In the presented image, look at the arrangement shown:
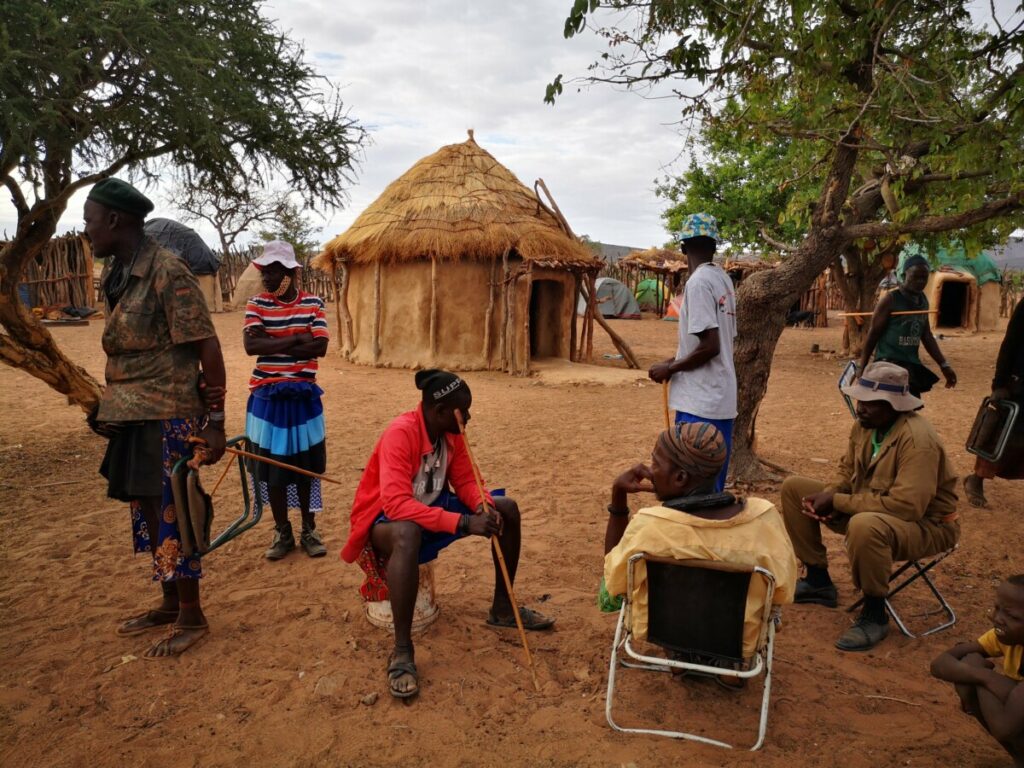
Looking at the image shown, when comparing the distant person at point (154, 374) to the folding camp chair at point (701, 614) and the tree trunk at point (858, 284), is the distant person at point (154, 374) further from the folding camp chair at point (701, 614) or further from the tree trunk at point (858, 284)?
the tree trunk at point (858, 284)

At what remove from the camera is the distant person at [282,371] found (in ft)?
12.5

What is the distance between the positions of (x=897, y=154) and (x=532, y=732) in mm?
5047

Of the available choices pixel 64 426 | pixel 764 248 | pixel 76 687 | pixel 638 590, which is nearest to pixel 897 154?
pixel 638 590

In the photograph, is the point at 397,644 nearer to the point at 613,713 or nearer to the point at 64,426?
the point at 613,713

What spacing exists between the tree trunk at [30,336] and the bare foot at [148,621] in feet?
11.7

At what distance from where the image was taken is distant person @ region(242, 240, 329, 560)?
382 centimetres

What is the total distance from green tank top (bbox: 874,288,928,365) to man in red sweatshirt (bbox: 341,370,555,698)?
12.3ft

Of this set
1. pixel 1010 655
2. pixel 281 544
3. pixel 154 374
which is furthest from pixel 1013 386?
pixel 154 374

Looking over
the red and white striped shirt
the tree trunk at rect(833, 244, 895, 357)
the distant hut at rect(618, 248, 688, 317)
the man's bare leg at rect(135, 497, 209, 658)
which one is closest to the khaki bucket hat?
the red and white striped shirt

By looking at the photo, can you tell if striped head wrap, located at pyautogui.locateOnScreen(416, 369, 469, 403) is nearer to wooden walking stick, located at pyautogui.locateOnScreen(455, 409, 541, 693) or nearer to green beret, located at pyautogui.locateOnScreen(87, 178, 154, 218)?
wooden walking stick, located at pyautogui.locateOnScreen(455, 409, 541, 693)

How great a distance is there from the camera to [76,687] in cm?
274

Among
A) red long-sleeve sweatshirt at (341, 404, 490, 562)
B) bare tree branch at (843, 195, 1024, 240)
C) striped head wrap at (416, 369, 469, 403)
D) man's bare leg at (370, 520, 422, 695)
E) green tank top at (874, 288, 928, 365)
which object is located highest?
bare tree branch at (843, 195, 1024, 240)

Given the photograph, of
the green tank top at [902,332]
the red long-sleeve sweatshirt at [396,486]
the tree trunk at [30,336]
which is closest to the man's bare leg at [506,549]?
the red long-sleeve sweatshirt at [396,486]

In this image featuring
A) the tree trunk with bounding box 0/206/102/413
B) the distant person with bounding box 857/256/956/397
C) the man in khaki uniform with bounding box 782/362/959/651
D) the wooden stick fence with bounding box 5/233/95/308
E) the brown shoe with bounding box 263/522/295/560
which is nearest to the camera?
the man in khaki uniform with bounding box 782/362/959/651
